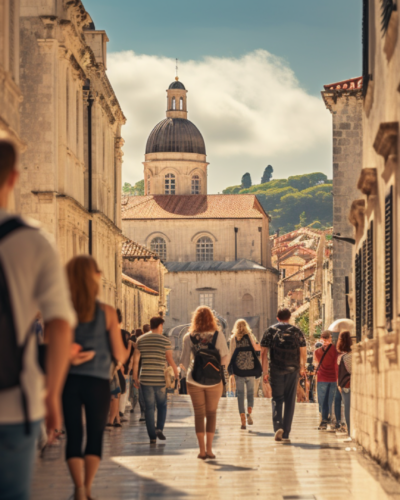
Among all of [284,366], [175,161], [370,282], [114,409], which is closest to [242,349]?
[284,366]

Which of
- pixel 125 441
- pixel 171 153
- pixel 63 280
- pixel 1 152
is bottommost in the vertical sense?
pixel 125 441

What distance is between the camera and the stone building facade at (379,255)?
10.3m

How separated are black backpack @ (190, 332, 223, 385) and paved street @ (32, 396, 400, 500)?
91cm

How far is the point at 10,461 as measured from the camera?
3863 millimetres

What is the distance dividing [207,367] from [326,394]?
5195mm

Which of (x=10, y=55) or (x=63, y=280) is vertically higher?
(x=10, y=55)

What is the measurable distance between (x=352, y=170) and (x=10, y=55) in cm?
1937

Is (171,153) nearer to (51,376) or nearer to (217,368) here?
(217,368)

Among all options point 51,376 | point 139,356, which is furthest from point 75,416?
point 139,356

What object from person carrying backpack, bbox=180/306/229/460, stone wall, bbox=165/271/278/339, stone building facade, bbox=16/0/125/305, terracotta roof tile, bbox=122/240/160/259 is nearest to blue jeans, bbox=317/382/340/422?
person carrying backpack, bbox=180/306/229/460

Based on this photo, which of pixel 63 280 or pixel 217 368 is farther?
pixel 217 368

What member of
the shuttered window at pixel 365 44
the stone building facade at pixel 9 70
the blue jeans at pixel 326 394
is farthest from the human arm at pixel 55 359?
the blue jeans at pixel 326 394

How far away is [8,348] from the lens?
12.8 feet

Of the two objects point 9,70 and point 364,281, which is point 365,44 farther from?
point 9,70
